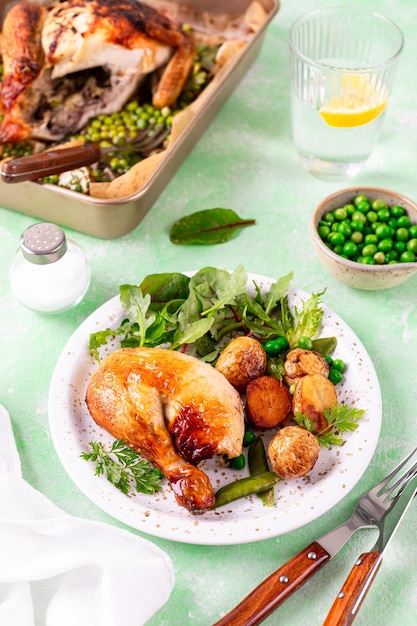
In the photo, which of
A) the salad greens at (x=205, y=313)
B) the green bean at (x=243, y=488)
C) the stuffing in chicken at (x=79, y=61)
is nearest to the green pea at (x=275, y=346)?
the salad greens at (x=205, y=313)

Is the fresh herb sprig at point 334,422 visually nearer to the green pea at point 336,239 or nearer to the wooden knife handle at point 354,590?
the wooden knife handle at point 354,590

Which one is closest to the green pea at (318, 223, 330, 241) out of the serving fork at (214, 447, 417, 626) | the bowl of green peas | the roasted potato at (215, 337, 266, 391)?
the bowl of green peas

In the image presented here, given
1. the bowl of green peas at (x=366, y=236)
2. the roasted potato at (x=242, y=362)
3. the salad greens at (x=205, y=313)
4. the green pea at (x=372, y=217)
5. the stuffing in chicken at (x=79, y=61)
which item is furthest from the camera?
the stuffing in chicken at (x=79, y=61)

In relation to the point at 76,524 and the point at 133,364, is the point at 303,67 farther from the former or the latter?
the point at 76,524

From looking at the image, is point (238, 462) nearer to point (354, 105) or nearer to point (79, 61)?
point (354, 105)

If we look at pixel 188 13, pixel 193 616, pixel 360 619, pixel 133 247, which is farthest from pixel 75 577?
pixel 188 13

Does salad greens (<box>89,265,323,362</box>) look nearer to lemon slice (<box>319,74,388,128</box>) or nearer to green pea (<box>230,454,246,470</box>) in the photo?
green pea (<box>230,454,246,470</box>)
